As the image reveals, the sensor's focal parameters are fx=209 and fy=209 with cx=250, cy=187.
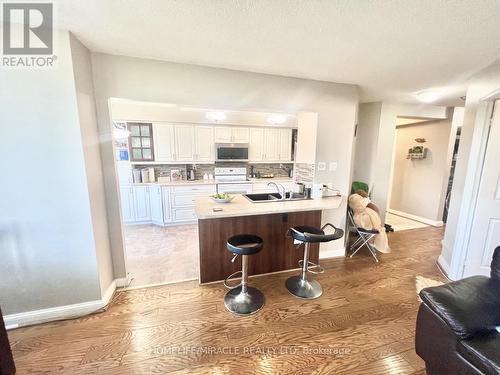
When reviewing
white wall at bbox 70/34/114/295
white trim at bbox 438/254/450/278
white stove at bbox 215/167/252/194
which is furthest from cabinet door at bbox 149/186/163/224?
white trim at bbox 438/254/450/278

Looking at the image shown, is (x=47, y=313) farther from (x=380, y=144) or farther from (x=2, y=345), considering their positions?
(x=380, y=144)

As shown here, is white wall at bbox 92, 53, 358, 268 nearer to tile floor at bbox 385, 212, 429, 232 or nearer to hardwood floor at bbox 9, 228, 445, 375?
hardwood floor at bbox 9, 228, 445, 375

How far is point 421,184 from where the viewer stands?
4.69 metres

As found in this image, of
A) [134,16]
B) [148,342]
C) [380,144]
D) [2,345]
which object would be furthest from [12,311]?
[380,144]

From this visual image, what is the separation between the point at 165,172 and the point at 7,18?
342 cm

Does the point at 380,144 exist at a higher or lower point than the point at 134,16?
lower

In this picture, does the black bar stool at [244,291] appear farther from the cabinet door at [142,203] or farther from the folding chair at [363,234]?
the cabinet door at [142,203]

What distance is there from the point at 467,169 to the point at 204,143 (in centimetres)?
431

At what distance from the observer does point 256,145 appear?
510 centimetres

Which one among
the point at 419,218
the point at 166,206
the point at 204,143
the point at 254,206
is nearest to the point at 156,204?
the point at 166,206

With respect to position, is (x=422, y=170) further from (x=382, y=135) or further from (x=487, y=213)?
(x=487, y=213)

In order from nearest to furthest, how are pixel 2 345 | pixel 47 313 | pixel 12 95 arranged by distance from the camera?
pixel 2 345
pixel 12 95
pixel 47 313

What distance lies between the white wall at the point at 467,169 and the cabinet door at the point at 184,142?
14.6 feet

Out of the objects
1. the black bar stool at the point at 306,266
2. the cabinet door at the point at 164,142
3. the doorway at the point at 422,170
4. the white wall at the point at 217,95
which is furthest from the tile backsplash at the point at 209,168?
the black bar stool at the point at 306,266
